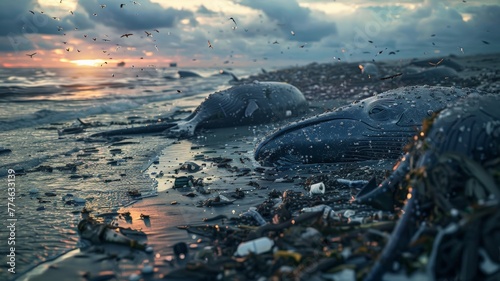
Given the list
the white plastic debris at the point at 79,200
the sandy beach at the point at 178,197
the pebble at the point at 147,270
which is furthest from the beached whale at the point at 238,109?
the pebble at the point at 147,270

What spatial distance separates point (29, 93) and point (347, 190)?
25.5 meters

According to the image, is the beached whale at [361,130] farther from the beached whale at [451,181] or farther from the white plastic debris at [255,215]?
the beached whale at [451,181]

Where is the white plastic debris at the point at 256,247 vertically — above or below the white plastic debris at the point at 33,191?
below

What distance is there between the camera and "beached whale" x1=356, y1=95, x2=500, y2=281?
11.7 ft

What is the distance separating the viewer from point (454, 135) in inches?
179

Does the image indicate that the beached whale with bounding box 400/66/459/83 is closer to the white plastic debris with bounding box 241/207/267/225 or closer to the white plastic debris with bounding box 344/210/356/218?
the white plastic debris with bounding box 344/210/356/218

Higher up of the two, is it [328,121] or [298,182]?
[328,121]

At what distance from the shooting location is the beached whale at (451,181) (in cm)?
355

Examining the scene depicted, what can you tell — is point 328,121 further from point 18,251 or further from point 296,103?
point 296,103

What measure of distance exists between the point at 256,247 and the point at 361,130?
4.54 meters

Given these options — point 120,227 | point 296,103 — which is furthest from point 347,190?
point 296,103

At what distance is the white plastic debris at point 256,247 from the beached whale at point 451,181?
45.7 inches

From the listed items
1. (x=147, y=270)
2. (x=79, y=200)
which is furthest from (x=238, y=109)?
(x=147, y=270)

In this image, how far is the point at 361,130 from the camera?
8438mm
